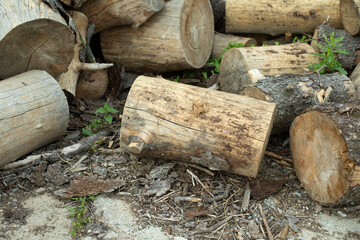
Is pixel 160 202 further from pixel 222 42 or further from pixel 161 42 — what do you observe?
pixel 222 42

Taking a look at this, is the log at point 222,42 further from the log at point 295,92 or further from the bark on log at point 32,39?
the bark on log at point 32,39

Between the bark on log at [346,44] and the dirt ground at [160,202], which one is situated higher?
the bark on log at [346,44]

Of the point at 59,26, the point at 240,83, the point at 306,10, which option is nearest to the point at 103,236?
the point at 59,26

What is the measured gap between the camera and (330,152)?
297cm

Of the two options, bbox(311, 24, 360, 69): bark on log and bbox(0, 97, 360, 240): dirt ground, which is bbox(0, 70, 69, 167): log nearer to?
bbox(0, 97, 360, 240): dirt ground

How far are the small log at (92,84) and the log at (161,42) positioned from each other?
0.46 meters

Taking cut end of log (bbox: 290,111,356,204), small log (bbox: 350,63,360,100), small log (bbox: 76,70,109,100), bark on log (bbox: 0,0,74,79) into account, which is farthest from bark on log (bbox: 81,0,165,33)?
small log (bbox: 350,63,360,100)

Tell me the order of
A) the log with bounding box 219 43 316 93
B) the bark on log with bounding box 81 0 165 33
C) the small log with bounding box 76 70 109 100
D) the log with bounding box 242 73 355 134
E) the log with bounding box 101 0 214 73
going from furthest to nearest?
the log with bounding box 101 0 214 73 < the small log with bounding box 76 70 109 100 < the bark on log with bounding box 81 0 165 33 < the log with bounding box 219 43 316 93 < the log with bounding box 242 73 355 134

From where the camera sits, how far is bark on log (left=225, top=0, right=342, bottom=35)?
501cm

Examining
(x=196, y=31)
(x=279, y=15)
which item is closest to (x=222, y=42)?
(x=196, y=31)

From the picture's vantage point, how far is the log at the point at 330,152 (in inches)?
111

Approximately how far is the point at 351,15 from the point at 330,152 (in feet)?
7.89

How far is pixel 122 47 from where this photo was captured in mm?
4883

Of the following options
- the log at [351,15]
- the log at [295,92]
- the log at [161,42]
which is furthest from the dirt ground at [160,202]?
the log at [351,15]
